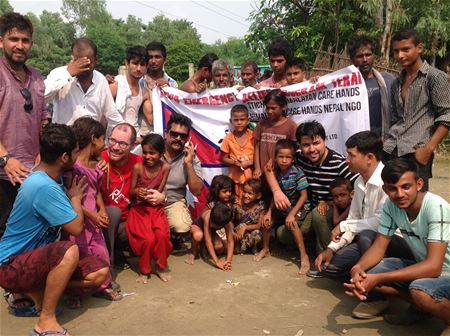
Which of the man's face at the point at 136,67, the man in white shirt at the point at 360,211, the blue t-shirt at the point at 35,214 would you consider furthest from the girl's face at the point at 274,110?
the blue t-shirt at the point at 35,214

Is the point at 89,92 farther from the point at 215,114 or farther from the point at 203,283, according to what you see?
the point at 203,283

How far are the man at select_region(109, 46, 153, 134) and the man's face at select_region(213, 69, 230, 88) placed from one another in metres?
0.89

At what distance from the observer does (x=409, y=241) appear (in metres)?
3.25

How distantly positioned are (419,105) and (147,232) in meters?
2.80

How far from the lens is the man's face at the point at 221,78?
5.46 meters

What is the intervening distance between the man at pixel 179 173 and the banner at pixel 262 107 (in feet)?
2.40

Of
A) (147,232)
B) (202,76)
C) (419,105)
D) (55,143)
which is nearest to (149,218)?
(147,232)

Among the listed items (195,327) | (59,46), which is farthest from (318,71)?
(59,46)

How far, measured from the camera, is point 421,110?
13.0 ft

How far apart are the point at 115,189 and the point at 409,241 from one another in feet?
9.12

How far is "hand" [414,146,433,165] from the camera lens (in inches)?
152

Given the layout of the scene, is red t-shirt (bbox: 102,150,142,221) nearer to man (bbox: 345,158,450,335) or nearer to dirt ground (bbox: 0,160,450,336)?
dirt ground (bbox: 0,160,450,336)

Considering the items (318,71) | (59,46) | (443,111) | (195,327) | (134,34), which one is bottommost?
(195,327)

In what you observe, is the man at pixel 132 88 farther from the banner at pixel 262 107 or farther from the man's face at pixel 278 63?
the man's face at pixel 278 63
